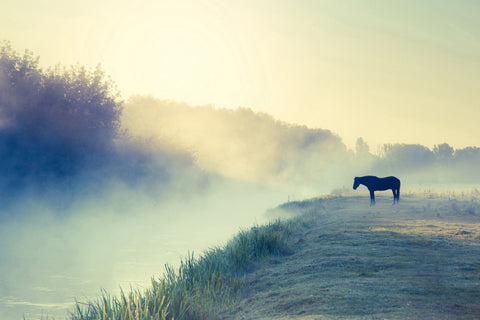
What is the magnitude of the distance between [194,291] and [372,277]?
3610mm

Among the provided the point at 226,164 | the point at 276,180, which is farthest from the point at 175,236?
the point at 276,180

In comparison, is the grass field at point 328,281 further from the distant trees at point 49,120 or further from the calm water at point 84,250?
the distant trees at point 49,120

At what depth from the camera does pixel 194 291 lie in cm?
938

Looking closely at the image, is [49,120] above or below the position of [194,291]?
above

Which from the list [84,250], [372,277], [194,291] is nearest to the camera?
[372,277]

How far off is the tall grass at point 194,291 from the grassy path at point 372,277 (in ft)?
1.44

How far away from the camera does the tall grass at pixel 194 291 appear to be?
7364 millimetres

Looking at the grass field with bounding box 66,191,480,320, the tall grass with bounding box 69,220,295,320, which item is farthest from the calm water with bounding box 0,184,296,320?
the grass field with bounding box 66,191,480,320

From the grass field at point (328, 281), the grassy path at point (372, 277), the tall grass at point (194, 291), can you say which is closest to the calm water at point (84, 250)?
the tall grass at point (194, 291)

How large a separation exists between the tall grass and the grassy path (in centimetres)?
44

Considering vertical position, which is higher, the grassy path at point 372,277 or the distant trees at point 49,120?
the distant trees at point 49,120

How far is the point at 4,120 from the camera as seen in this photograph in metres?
32.6

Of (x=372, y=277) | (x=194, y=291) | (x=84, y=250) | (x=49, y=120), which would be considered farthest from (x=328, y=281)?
(x=49, y=120)

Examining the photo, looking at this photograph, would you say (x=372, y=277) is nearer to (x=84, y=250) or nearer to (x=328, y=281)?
(x=328, y=281)
